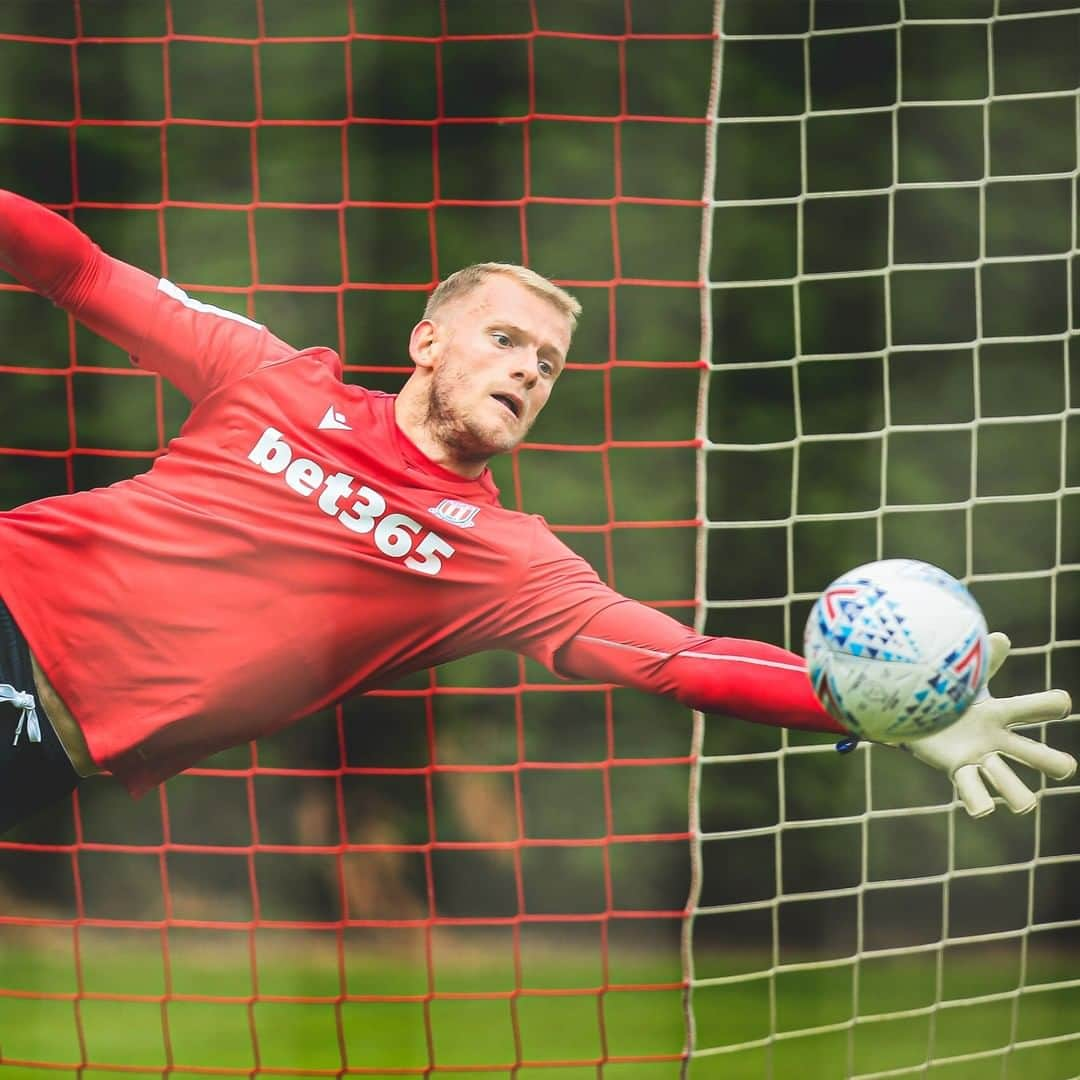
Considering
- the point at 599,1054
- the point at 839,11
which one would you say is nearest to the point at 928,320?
the point at 839,11

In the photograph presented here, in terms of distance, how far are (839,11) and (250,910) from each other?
2069mm

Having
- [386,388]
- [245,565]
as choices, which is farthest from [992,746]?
[386,388]

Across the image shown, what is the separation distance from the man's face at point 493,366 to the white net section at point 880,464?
33.4 inches

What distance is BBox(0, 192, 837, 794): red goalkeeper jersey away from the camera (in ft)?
5.88

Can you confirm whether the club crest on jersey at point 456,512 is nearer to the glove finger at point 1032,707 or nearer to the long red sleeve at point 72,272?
the long red sleeve at point 72,272

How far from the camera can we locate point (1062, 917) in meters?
3.04

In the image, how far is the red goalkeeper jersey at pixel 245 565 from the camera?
1791mm

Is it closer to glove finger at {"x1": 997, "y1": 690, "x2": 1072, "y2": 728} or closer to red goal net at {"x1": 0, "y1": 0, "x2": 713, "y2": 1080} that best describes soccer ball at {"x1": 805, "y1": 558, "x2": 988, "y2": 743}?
glove finger at {"x1": 997, "y1": 690, "x2": 1072, "y2": 728}

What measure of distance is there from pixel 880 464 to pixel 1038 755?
123cm

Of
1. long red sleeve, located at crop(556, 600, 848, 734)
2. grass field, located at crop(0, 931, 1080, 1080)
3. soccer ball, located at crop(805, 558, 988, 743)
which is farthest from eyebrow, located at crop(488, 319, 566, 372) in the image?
grass field, located at crop(0, 931, 1080, 1080)

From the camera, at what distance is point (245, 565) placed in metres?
1.81

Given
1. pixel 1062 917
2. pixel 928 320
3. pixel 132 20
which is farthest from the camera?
pixel 1062 917

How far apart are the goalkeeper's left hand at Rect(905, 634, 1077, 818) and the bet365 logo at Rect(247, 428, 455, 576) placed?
0.62 m

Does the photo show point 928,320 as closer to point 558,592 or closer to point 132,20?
point 558,592
